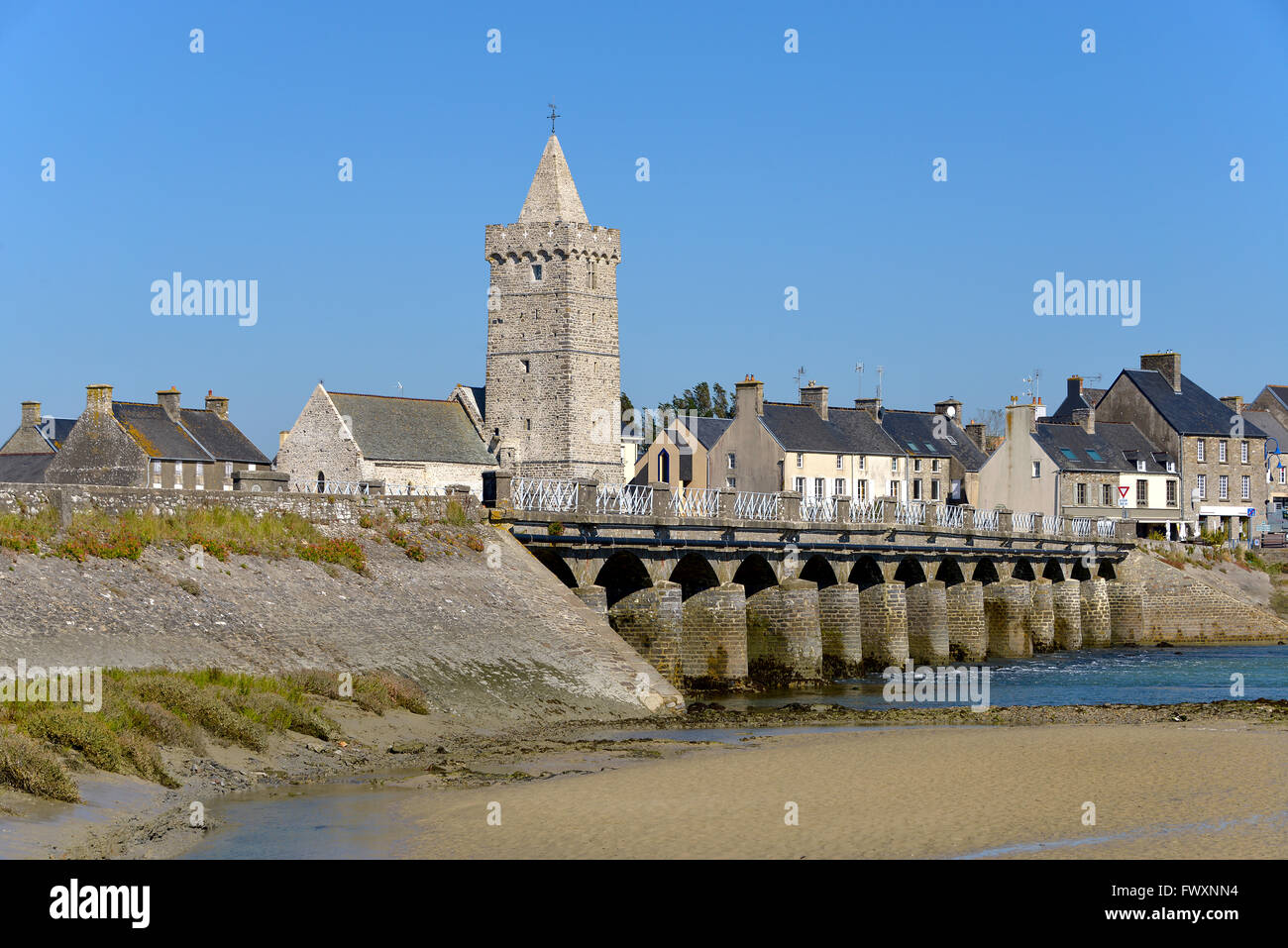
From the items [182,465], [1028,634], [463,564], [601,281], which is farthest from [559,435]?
[463,564]

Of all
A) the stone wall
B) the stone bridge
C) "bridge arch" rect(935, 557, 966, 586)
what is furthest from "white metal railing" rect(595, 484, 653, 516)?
"bridge arch" rect(935, 557, 966, 586)

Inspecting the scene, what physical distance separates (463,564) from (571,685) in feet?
17.0

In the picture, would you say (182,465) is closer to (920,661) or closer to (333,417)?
(333,417)

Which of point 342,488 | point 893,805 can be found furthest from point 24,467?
point 893,805

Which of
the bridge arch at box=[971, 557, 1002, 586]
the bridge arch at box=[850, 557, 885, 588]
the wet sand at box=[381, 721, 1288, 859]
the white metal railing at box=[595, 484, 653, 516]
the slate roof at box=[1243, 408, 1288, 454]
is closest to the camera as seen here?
the wet sand at box=[381, 721, 1288, 859]

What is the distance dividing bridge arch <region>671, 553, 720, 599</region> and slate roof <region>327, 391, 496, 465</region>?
118 ft

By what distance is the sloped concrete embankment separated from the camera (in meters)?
29.0

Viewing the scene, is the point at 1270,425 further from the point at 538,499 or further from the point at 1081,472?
the point at 538,499

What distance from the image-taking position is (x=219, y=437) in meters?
82.1

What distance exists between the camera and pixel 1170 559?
77.9 meters

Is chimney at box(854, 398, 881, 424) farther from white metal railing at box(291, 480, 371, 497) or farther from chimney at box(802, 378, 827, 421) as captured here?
white metal railing at box(291, 480, 371, 497)

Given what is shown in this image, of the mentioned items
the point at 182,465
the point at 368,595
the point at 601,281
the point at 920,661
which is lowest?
the point at 920,661

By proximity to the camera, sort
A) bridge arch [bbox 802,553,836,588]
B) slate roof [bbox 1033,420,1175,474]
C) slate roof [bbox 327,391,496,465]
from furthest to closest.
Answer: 1. slate roof [bbox 1033,420,1175,474]
2. slate roof [bbox 327,391,496,465]
3. bridge arch [bbox 802,553,836,588]

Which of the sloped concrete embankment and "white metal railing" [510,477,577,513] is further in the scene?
"white metal railing" [510,477,577,513]
